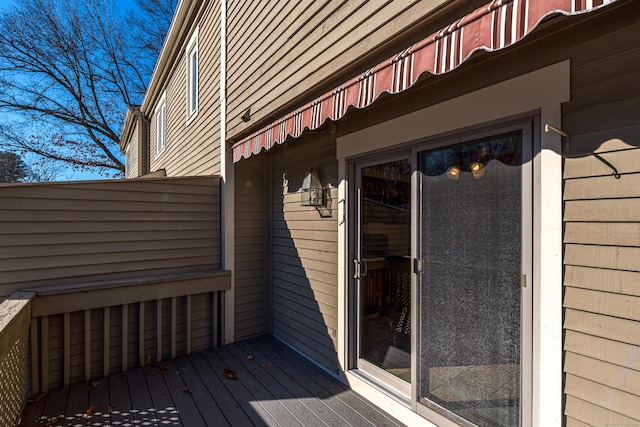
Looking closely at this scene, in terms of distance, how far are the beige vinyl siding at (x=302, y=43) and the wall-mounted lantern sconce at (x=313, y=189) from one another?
2.25 feet

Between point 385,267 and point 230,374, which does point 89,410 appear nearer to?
point 230,374

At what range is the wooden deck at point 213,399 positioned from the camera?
2.52 meters

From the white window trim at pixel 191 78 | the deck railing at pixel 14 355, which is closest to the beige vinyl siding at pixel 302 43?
the white window trim at pixel 191 78

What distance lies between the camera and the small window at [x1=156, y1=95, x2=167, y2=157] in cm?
862

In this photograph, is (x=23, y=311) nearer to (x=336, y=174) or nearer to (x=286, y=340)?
(x=286, y=340)

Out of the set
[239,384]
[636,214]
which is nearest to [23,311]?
[239,384]

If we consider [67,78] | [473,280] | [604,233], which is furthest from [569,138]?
[67,78]

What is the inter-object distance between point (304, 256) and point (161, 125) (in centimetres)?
746

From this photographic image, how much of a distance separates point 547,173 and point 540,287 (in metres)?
0.57

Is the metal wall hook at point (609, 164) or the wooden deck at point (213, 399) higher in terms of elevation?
the metal wall hook at point (609, 164)

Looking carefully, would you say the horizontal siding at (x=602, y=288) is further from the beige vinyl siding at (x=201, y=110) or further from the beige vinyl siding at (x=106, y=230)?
the beige vinyl siding at (x=201, y=110)

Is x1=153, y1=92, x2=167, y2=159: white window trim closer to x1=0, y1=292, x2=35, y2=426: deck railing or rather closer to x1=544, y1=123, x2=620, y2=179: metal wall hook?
x1=0, y1=292, x2=35, y2=426: deck railing

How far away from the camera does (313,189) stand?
3.28 metres

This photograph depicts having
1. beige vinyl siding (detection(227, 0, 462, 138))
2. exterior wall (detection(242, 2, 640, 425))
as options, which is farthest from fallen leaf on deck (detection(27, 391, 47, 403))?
exterior wall (detection(242, 2, 640, 425))
